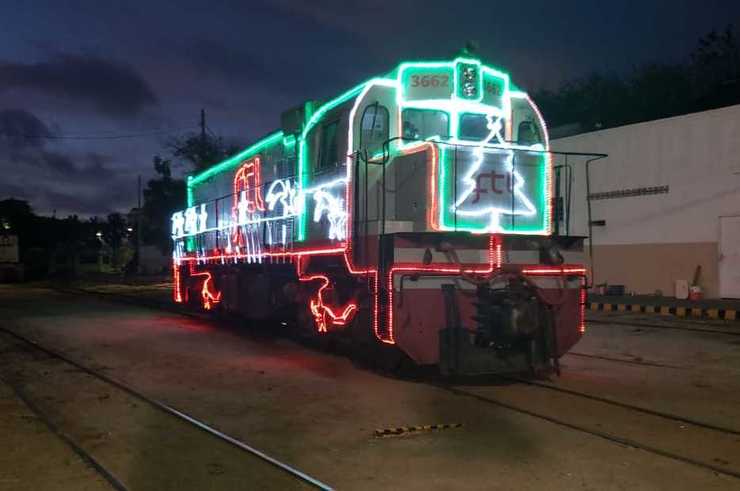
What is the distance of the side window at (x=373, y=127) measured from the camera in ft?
27.7

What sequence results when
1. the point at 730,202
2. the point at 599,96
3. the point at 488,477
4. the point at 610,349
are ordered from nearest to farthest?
the point at 488,477 < the point at 610,349 < the point at 730,202 < the point at 599,96

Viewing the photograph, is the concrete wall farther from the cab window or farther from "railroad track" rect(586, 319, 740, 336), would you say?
the cab window

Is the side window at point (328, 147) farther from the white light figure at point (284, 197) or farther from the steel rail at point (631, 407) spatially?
the steel rail at point (631, 407)

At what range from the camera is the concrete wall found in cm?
1736

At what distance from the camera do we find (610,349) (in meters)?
11.1

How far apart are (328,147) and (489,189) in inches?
95.3

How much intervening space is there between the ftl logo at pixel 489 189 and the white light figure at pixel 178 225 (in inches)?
453

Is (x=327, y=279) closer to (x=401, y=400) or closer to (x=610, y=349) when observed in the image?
(x=401, y=400)

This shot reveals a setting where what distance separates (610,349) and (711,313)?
6004mm

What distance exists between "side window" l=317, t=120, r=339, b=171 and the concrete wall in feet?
39.7

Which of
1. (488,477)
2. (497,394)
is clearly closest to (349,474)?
(488,477)

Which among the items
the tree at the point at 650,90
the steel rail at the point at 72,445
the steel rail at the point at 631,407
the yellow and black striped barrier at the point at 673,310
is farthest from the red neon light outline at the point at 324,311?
the tree at the point at 650,90

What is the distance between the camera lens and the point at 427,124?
8461 mm

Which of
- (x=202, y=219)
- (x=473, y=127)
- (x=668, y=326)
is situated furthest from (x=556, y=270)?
(x=202, y=219)
